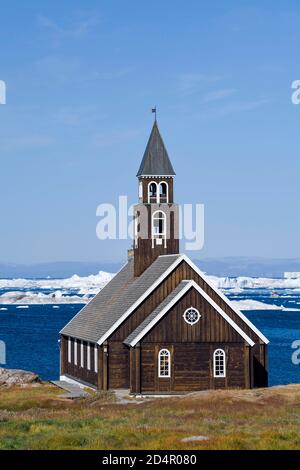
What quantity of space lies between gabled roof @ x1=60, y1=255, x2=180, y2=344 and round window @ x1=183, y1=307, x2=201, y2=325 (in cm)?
248

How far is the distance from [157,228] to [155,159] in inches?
159

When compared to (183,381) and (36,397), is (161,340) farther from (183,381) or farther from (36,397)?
(36,397)

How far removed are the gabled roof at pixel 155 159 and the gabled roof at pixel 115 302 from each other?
194 inches

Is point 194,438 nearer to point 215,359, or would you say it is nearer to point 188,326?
point 188,326

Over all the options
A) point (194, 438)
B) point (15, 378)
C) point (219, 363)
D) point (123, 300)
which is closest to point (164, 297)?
point (123, 300)

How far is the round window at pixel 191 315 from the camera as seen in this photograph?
50.9 metres

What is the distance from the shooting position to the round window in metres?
50.9

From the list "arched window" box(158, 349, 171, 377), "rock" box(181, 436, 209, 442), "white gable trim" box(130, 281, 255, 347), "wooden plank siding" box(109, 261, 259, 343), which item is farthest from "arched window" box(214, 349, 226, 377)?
"rock" box(181, 436, 209, 442)

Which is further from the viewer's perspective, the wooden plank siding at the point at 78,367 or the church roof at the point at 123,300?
the wooden plank siding at the point at 78,367

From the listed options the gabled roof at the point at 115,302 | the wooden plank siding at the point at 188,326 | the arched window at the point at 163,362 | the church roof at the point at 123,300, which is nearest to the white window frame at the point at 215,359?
the wooden plank siding at the point at 188,326

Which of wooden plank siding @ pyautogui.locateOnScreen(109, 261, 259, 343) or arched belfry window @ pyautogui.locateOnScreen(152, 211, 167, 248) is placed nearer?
wooden plank siding @ pyautogui.locateOnScreen(109, 261, 259, 343)

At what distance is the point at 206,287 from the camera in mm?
52719

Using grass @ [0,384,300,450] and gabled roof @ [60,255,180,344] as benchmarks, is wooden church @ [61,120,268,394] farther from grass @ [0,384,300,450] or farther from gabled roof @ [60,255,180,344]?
grass @ [0,384,300,450]

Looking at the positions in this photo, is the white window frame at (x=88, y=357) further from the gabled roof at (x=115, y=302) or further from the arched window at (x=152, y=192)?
the arched window at (x=152, y=192)
